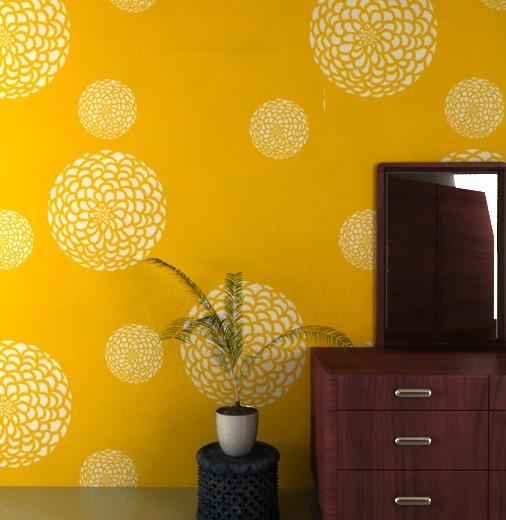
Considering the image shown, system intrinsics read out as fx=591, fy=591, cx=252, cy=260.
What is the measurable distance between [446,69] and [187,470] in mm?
2067

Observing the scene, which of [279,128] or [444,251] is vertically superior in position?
[279,128]

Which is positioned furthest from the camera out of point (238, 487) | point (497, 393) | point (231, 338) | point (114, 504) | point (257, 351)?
point (257, 351)

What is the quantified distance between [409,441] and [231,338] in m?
0.76

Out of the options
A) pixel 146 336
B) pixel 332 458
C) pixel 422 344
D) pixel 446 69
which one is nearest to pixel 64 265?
pixel 146 336

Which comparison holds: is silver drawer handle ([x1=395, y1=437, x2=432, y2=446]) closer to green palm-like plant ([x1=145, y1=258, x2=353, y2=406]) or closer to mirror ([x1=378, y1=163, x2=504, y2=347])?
green palm-like plant ([x1=145, y1=258, x2=353, y2=406])

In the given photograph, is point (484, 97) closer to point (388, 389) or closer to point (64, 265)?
point (388, 389)

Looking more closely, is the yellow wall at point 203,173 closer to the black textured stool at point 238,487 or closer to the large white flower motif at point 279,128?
the large white flower motif at point 279,128

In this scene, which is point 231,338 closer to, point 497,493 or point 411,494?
point 411,494

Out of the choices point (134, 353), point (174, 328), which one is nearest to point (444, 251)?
point (174, 328)

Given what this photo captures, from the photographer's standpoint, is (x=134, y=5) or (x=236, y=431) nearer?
(x=236, y=431)

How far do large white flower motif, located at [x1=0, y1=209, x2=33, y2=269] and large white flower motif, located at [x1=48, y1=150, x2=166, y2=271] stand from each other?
12 cm

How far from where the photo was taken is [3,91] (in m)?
2.58

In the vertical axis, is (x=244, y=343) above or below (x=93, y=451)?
above

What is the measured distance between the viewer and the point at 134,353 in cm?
257
